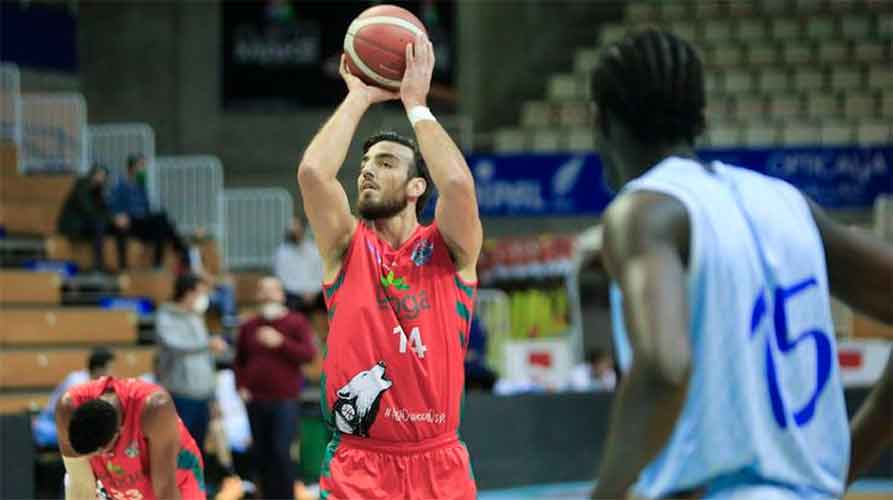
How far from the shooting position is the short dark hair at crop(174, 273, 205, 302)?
11.6 meters

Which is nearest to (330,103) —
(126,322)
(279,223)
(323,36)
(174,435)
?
(323,36)

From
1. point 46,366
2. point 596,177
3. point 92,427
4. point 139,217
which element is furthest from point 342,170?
point 92,427

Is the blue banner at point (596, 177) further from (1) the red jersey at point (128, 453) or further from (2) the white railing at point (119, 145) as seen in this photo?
(1) the red jersey at point (128, 453)

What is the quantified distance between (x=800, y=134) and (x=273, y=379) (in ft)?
36.5

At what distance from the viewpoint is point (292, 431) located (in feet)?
36.1

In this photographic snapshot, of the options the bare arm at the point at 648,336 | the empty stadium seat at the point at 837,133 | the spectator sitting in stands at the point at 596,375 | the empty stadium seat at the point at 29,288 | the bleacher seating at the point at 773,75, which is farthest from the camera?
the bleacher seating at the point at 773,75

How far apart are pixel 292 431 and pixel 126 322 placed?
5520 mm

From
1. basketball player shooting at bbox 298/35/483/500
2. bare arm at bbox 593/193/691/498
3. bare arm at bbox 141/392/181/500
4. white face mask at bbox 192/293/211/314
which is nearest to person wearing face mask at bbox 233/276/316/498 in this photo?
white face mask at bbox 192/293/211/314

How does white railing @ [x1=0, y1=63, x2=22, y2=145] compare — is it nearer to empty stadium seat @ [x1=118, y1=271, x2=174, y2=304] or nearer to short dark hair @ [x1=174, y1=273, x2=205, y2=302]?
empty stadium seat @ [x1=118, y1=271, x2=174, y2=304]

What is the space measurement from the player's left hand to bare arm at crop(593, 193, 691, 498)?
2.11 meters

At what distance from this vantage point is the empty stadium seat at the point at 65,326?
15.0 metres

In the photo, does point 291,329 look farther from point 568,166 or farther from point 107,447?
point 568,166

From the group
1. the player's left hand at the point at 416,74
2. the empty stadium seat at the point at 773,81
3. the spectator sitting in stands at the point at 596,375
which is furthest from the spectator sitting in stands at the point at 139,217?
the player's left hand at the point at 416,74

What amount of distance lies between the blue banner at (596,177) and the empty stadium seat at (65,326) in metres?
4.47
